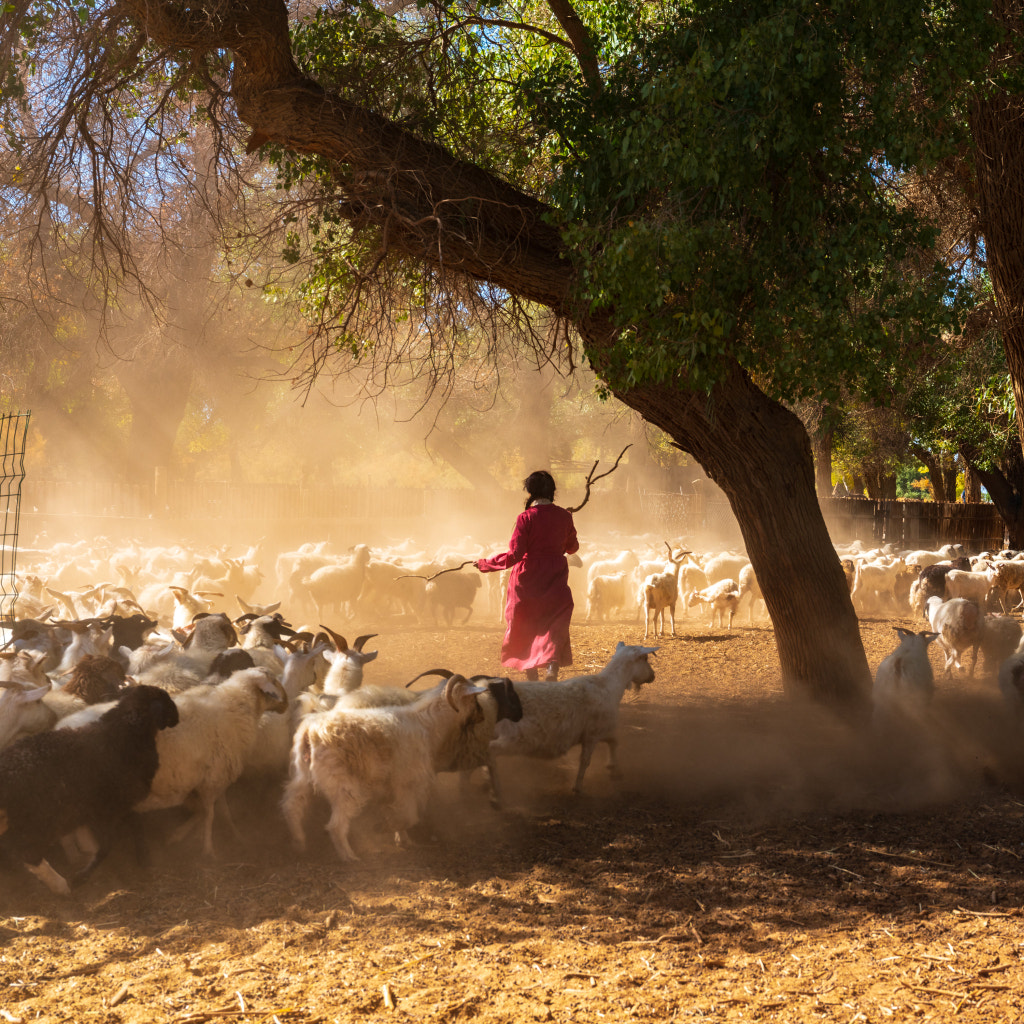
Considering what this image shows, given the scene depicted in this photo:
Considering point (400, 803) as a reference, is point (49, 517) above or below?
above

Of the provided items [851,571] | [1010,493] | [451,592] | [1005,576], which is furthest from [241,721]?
[1010,493]

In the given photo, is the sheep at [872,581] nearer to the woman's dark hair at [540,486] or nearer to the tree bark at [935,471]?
the woman's dark hair at [540,486]

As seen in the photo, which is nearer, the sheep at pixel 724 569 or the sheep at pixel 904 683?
the sheep at pixel 904 683

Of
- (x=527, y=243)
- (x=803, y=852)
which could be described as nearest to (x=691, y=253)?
(x=527, y=243)

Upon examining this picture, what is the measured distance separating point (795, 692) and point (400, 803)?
14.6 ft

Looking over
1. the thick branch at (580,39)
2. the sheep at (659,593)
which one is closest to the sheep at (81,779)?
the thick branch at (580,39)

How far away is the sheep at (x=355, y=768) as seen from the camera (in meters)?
4.75

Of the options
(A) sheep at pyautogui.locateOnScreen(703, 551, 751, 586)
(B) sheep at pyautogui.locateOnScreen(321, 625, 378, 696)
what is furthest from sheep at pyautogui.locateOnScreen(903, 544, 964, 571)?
(B) sheep at pyautogui.locateOnScreen(321, 625, 378, 696)

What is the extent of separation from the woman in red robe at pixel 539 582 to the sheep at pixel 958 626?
426cm

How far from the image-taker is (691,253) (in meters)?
5.78

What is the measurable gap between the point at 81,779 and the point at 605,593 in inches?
414

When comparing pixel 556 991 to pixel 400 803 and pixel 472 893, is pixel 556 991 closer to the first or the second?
pixel 472 893

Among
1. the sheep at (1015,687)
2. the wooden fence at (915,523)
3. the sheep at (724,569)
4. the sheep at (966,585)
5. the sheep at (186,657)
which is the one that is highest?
the wooden fence at (915,523)

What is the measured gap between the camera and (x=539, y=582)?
783 centimetres
